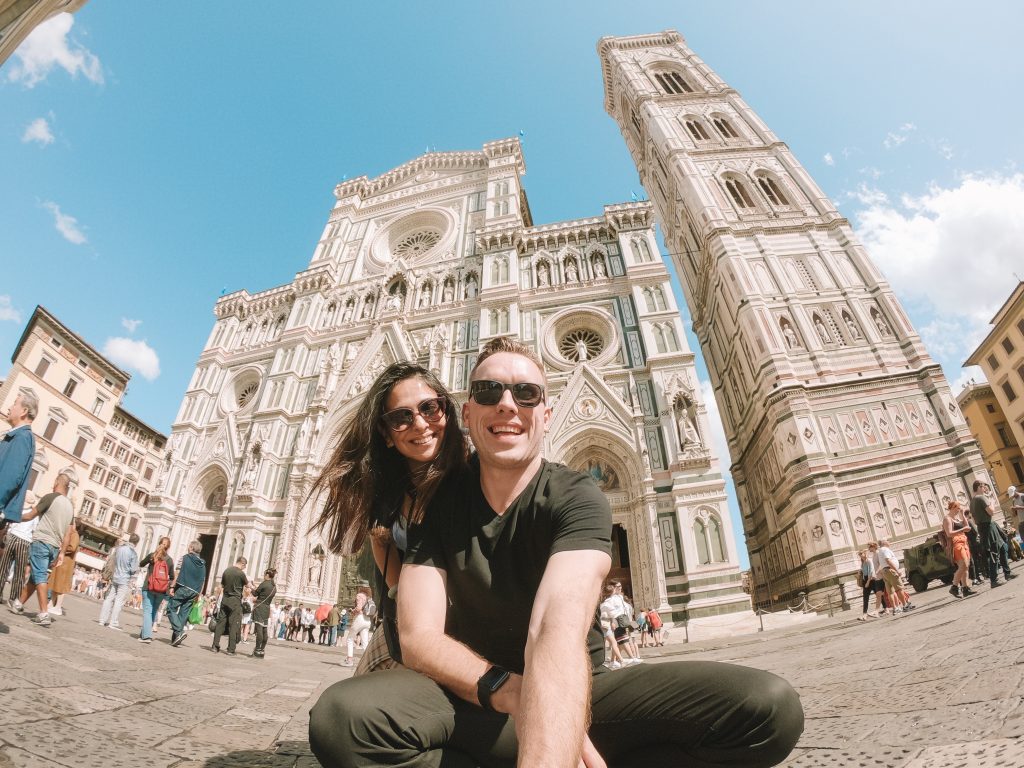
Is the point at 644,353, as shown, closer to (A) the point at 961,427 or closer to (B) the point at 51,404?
(A) the point at 961,427

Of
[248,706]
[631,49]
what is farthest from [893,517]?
[631,49]

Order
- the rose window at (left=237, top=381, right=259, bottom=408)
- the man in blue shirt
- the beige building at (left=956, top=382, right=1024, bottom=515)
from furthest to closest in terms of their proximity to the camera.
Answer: the beige building at (left=956, top=382, right=1024, bottom=515)
the rose window at (left=237, top=381, right=259, bottom=408)
the man in blue shirt

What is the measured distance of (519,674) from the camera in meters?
1.30

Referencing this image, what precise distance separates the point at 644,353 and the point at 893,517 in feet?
25.0

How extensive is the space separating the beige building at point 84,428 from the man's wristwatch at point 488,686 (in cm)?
2878

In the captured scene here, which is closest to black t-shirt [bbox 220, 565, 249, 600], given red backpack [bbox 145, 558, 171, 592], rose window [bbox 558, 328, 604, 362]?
red backpack [bbox 145, 558, 171, 592]

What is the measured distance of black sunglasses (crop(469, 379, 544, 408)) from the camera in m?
1.68

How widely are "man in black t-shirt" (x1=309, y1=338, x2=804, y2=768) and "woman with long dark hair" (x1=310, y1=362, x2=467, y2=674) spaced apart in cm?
21

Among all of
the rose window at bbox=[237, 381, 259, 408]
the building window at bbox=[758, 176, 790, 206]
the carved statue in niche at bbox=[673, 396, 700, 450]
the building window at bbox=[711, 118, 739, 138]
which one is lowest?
the carved statue in niche at bbox=[673, 396, 700, 450]

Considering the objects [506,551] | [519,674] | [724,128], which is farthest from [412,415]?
[724,128]

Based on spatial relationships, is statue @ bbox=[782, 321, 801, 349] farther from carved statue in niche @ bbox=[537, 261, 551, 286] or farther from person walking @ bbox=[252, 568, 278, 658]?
person walking @ bbox=[252, 568, 278, 658]

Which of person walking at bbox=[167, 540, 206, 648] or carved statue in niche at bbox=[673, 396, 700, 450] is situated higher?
carved statue in niche at bbox=[673, 396, 700, 450]

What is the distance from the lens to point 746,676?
1.04 meters

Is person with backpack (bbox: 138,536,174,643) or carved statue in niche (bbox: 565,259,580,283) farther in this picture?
carved statue in niche (bbox: 565,259,580,283)
